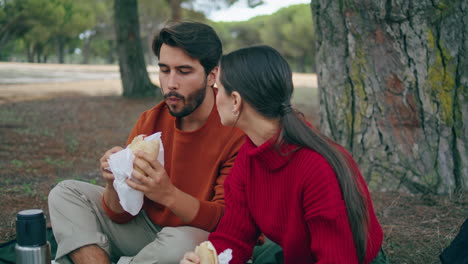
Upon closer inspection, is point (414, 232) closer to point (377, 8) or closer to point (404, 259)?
point (404, 259)

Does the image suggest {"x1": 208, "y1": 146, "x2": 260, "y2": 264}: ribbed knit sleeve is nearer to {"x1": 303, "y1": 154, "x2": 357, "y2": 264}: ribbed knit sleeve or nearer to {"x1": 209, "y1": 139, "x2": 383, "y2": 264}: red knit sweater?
{"x1": 209, "y1": 139, "x2": 383, "y2": 264}: red knit sweater

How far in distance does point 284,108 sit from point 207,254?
0.61 meters

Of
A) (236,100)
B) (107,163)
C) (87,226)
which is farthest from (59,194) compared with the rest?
(236,100)

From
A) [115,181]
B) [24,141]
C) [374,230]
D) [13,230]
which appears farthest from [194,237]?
[24,141]

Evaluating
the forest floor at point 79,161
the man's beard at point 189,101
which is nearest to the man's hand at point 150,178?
the man's beard at point 189,101

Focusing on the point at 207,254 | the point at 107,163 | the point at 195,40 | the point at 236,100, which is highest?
the point at 195,40

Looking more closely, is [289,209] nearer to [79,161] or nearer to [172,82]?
[172,82]

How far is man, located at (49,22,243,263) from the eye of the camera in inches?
86.7

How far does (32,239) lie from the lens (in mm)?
1970

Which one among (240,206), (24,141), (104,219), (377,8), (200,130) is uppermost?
(377,8)

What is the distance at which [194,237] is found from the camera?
2205mm

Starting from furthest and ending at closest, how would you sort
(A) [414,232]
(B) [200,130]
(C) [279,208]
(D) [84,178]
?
(D) [84,178] < (A) [414,232] < (B) [200,130] < (C) [279,208]

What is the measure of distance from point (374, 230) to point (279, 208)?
0.41 meters

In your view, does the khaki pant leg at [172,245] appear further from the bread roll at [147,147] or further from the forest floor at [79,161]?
the forest floor at [79,161]
